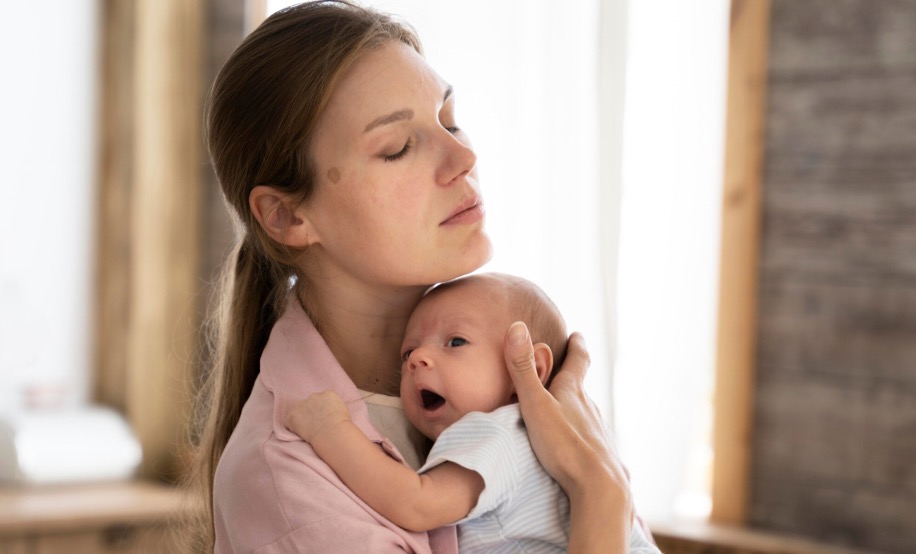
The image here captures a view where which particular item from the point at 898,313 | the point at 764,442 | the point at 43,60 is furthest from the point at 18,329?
the point at 898,313

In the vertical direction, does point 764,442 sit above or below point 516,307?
below

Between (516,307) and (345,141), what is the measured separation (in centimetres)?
33

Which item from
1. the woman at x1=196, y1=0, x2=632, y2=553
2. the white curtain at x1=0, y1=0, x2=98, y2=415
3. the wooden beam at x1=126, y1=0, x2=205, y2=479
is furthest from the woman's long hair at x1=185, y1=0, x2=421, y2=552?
the white curtain at x1=0, y1=0, x2=98, y2=415

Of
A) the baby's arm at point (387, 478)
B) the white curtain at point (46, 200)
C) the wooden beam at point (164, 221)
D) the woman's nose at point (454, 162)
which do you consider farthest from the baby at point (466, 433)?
the white curtain at point (46, 200)

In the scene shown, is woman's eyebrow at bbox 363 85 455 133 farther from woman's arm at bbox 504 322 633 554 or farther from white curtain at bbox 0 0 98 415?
white curtain at bbox 0 0 98 415

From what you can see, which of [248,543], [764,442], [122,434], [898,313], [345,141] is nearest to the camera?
[248,543]

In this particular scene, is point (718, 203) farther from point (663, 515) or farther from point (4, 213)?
point (4, 213)

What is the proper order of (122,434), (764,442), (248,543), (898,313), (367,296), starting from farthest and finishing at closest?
(122,434) → (764,442) → (898,313) → (367,296) → (248,543)

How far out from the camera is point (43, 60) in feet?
12.4

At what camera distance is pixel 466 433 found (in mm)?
1374

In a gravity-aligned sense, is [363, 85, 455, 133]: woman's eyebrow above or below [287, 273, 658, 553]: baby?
above

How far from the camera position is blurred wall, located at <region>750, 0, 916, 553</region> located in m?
2.55

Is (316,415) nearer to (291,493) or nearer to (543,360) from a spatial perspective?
(291,493)

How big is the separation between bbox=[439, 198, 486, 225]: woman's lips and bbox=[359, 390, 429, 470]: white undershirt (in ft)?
0.90
